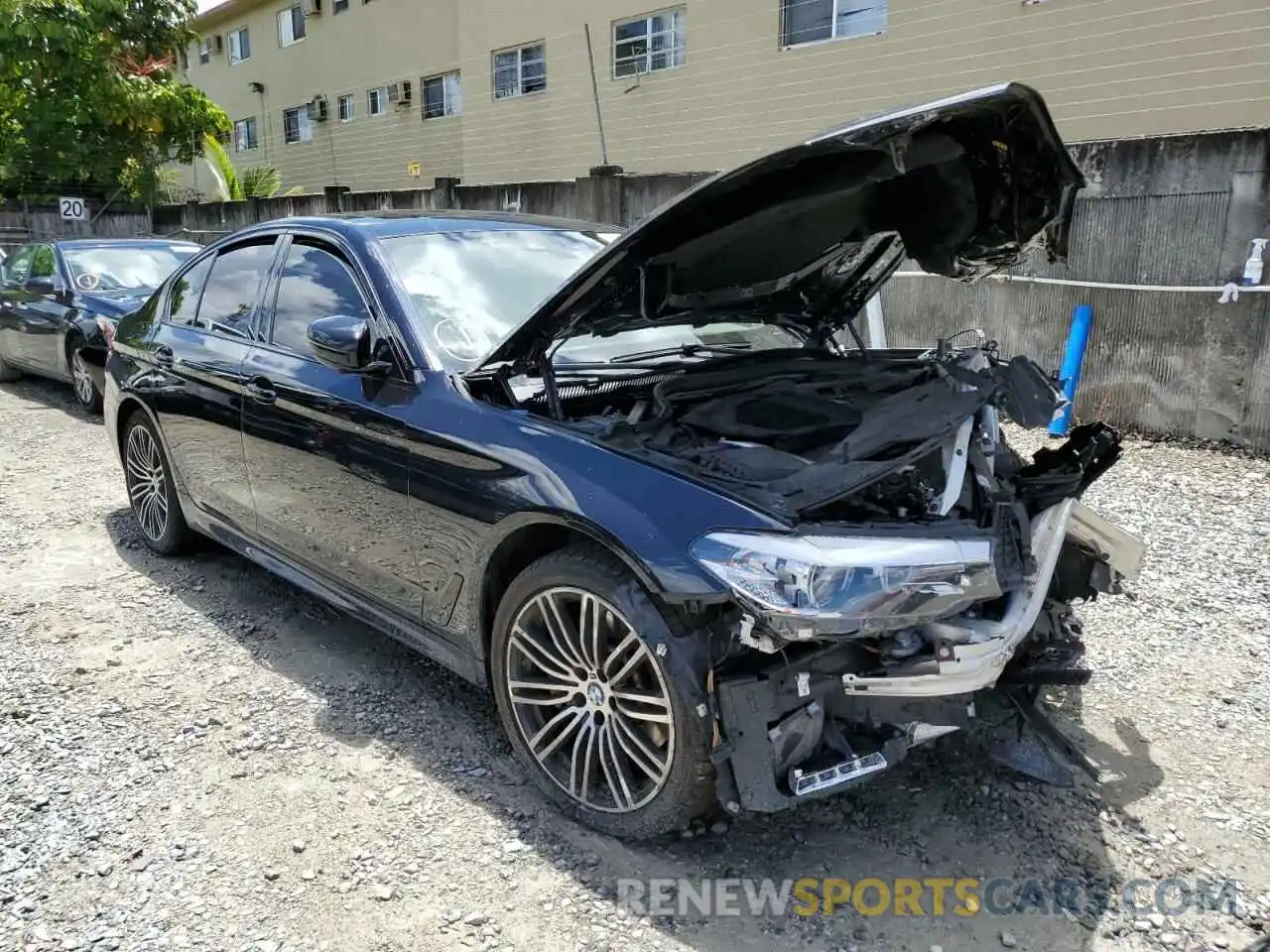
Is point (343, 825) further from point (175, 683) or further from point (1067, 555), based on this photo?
point (1067, 555)

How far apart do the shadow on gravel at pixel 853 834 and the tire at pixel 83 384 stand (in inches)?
240

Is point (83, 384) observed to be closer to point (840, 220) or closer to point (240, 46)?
point (840, 220)

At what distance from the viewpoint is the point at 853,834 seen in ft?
8.97

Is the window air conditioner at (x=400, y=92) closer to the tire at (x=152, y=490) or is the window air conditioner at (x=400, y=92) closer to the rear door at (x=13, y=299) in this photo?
the rear door at (x=13, y=299)

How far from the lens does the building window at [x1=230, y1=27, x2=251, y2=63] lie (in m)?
25.4

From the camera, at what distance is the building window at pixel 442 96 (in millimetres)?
18375

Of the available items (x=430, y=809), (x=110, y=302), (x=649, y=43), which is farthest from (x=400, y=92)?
(x=430, y=809)

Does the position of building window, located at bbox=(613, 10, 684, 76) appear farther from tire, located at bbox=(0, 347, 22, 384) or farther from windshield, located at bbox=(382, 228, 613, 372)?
windshield, located at bbox=(382, 228, 613, 372)

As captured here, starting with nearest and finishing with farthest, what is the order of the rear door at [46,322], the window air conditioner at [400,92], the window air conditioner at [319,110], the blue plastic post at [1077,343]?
the blue plastic post at [1077,343] → the rear door at [46,322] → the window air conditioner at [400,92] → the window air conditioner at [319,110]

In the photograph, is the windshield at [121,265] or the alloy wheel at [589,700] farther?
the windshield at [121,265]

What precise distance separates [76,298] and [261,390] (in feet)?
19.6

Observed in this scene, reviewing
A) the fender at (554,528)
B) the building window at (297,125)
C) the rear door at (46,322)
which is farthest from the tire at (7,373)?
the building window at (297,125)

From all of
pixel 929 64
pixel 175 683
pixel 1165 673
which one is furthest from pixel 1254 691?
pixel 929 64

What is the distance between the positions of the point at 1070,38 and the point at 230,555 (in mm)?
9186
